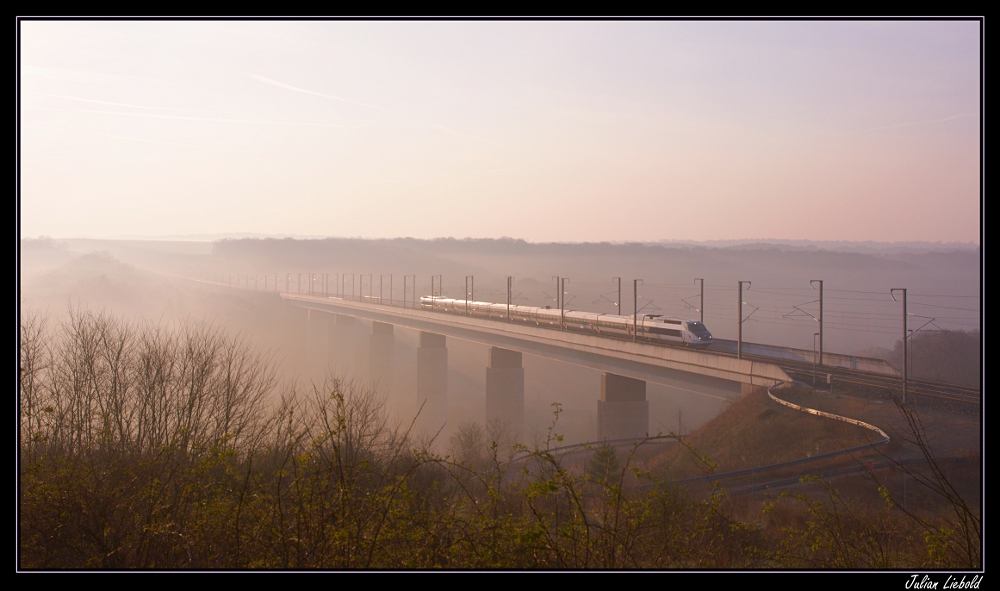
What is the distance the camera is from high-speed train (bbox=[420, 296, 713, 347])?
43.1m

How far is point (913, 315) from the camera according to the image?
29.4m

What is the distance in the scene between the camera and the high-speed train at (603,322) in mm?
43125

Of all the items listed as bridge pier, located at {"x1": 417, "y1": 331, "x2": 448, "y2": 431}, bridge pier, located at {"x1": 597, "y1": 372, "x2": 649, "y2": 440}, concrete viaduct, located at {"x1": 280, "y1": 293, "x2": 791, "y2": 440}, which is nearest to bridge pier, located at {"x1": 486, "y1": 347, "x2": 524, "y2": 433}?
concrete viaduct, located at {"x1": 280, "y1": 293, "x2": 791, "y2": 440}

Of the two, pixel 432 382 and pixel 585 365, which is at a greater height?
pixel 585 365

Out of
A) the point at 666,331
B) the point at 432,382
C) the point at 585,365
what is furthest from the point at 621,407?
the point at 432,382

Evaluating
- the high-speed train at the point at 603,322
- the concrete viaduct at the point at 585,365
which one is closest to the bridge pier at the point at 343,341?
the concrete viaduct at the point at 585,365

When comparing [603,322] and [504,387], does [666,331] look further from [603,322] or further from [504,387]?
[504,387]

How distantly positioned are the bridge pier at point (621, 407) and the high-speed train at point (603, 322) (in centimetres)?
423

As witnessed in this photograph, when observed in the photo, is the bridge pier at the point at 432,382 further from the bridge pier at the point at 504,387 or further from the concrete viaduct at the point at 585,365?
the bridge pier at the point at 504,387

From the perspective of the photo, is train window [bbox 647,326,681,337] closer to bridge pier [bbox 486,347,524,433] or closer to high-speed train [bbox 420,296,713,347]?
high-speed train [bbox 420,296,713,347]

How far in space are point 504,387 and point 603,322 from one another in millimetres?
19103

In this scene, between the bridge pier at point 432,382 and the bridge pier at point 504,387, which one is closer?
the bridge pier at point 504,387

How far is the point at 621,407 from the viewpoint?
1987 inches
